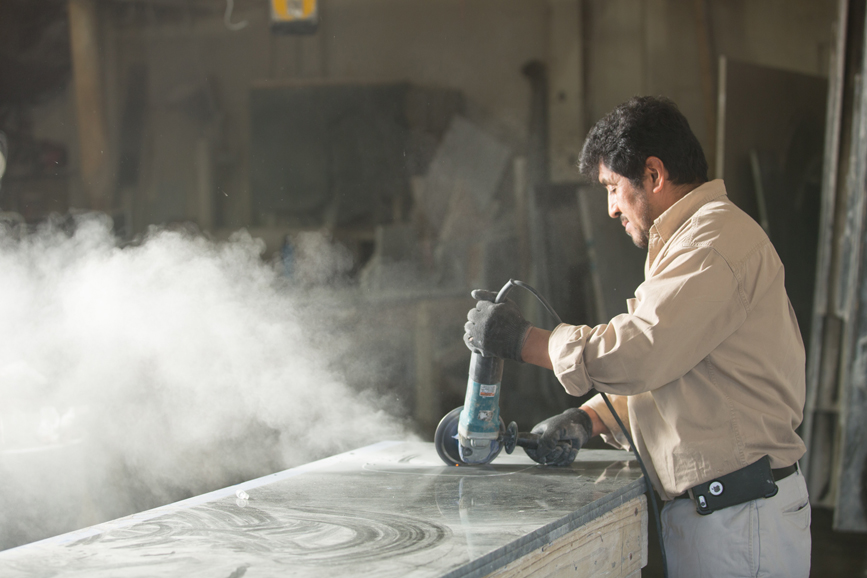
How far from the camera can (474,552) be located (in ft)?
3.45

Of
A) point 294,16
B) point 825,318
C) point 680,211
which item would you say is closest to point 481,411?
point 680,211

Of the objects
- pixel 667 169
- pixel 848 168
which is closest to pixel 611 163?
pixel 667 169

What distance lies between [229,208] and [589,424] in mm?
1097

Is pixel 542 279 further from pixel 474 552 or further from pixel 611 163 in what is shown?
pixel 474 552

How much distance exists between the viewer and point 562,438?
1.66m

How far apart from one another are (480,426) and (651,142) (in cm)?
73

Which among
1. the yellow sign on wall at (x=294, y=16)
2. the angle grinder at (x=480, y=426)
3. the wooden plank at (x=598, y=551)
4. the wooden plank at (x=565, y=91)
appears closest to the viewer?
the wooden plank at (x=598, y=551)

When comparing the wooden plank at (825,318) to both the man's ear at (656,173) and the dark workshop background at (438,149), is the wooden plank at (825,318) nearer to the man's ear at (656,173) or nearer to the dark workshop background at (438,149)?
the dark workshop background at (438,149)

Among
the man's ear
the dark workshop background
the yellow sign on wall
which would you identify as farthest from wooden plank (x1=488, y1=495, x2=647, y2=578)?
the yellow sign on wall

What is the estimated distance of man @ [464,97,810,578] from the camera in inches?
49.4

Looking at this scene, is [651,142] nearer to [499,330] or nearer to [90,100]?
[499,330]

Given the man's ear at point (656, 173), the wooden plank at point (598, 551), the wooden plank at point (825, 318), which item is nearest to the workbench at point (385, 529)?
→ the wooden plank at point (598, 551)

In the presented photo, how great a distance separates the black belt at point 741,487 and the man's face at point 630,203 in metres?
0.51

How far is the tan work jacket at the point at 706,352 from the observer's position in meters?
1.24
